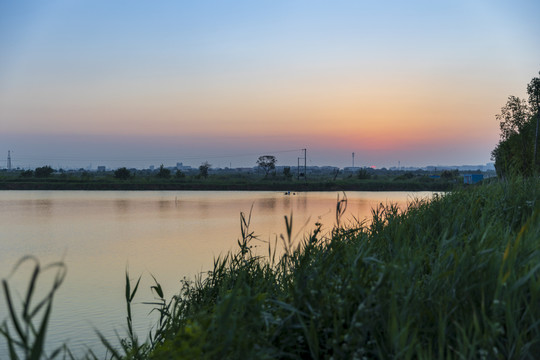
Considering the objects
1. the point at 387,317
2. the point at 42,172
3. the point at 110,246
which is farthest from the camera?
the point at 42,172

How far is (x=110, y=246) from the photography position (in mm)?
20453

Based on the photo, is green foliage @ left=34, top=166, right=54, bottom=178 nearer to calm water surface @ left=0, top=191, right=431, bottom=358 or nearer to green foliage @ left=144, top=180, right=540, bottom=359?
calm water surface @ left=0, top=191, right=431, bottom=358

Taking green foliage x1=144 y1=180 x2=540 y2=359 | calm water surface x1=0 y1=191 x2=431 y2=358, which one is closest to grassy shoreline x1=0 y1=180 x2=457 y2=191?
calm water surface x1=0 y1=191 x2=431 y2=358

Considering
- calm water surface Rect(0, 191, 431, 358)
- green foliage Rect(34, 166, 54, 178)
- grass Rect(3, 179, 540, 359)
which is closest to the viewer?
grass Rect(3, 179, 540, 359)

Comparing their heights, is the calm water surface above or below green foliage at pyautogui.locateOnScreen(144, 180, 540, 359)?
below

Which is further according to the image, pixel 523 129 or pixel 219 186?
pixel 219 186

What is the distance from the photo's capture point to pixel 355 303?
3.26 metres

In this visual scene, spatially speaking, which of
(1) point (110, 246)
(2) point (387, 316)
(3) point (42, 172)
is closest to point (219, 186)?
(3) point (42, 172)

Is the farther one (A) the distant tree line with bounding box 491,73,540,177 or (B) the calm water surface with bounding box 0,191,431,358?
(A) the distant tree line with bounding box 491,73,540,177

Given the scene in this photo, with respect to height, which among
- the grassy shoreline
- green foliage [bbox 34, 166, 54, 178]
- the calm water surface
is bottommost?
the calm water surface

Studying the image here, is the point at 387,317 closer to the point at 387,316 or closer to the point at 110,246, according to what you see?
the point at 387,316

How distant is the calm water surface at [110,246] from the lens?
1029 centimetres

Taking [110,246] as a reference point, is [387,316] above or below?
above

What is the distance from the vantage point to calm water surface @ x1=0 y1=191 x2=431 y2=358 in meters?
10.3
